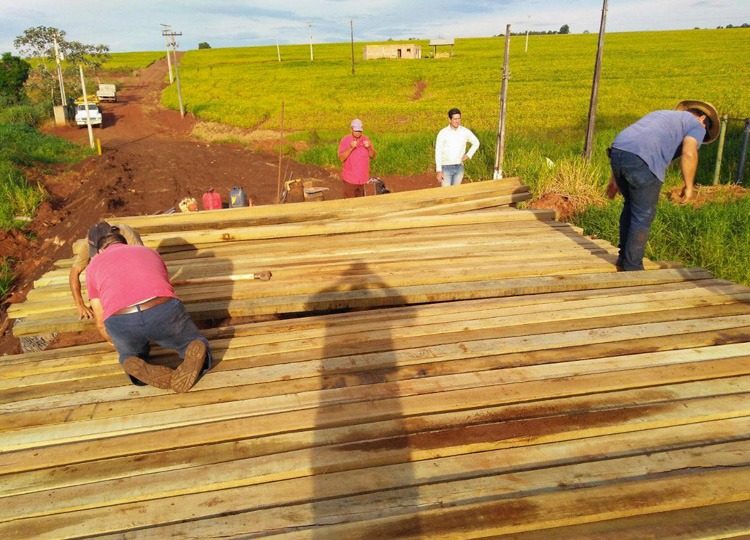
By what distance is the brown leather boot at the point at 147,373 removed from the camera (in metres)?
3.14

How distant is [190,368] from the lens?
3199 millimetres

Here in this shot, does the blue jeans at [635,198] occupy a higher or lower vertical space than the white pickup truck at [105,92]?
lower

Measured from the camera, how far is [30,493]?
247cm

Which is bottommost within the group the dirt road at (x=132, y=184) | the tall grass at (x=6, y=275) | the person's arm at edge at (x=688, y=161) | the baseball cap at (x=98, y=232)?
the tall grass at (x=6, y=275)

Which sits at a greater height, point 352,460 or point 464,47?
point 464,47

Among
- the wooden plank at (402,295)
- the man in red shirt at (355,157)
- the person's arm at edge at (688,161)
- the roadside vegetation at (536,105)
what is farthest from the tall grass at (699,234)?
the man in red shirt at (355,157)

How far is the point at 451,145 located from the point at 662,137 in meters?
3.96

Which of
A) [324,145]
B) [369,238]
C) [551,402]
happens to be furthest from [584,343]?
[324,145]

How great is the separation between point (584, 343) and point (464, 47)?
72.9 meters

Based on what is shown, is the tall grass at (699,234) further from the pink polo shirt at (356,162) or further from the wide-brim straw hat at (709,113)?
the pink polo shirt at (356,162)

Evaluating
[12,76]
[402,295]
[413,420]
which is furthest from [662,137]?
[12,76]

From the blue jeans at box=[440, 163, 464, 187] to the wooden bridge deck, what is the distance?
4.11 m

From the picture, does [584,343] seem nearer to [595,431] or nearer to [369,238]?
[595,431]

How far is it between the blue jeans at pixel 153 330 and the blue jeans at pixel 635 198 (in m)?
3.53
